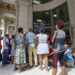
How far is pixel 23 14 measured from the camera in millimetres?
9461

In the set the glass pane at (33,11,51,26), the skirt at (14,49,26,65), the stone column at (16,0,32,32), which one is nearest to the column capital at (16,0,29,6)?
the stone column at (16,0,32,32)

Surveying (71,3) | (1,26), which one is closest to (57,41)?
(71,3)

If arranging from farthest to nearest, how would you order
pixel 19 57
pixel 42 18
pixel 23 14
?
pixel 42 18 < pixel 23 14 < pixel 19 57

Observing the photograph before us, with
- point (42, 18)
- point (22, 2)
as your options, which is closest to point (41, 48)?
point (42, 18)

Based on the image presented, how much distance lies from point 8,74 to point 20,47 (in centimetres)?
110

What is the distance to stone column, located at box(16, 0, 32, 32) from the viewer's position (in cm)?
932

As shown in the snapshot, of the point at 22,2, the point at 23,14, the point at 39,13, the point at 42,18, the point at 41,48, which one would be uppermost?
the point at 22,2

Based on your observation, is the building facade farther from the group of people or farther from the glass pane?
the group of people

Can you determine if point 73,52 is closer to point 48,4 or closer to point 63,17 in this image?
point 63,17

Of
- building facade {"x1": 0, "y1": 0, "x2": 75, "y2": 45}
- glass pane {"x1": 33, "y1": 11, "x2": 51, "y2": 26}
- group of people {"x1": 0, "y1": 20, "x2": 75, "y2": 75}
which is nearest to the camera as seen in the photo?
group of people {"x1": 0, "y1": 20, "x2": 75, "y2": 75}

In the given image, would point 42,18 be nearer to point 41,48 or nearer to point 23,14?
point 23,14

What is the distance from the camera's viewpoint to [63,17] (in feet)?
28.7

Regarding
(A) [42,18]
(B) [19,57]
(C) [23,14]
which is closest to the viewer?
(B) [19,57]

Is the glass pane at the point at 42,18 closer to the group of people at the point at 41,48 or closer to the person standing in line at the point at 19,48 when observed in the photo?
the group of people at the point at 41,48
